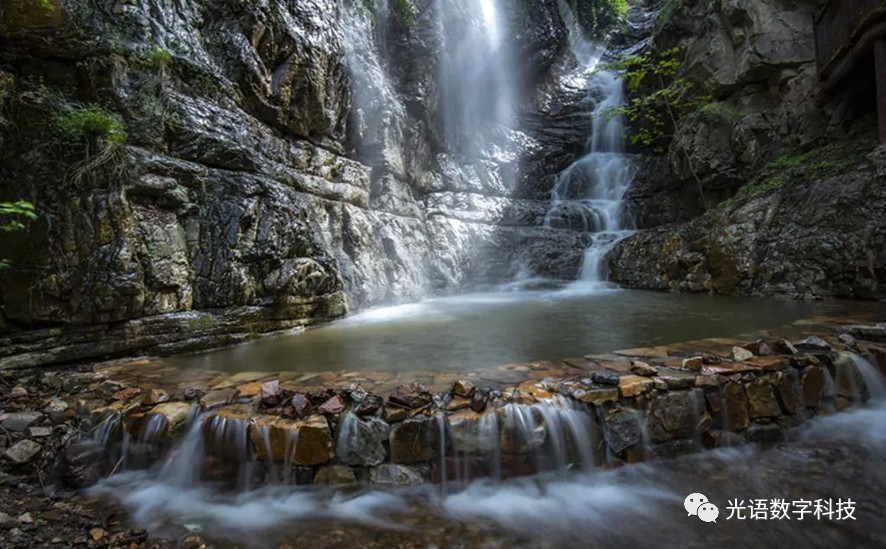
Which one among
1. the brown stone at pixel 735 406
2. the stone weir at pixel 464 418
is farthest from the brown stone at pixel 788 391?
the brown stone at pixel 735 406

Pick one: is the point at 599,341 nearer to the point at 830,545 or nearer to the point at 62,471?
the point at 830,545

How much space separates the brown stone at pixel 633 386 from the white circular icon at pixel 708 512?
2.45 ft

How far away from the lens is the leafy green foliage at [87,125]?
437 cm

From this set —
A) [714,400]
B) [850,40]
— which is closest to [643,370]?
[714,400]

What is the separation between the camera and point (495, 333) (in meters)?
5.46

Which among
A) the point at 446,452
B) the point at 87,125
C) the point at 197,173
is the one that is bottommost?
the point at 446,452

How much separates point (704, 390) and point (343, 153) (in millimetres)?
8433

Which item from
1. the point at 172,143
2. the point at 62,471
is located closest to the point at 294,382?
the point at 62,471

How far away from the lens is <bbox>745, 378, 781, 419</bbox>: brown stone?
3.05 metres

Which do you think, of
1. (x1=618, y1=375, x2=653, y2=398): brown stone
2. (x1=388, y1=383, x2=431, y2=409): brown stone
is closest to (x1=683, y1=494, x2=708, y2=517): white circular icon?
(x1=618, y1=375, x2=653, y2=398): brown stone

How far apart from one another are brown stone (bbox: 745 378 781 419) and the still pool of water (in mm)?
1191

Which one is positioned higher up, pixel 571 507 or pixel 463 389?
pixel 463 389

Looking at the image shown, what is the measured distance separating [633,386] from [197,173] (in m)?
5.83

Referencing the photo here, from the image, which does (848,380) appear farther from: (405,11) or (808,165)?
(405,11)
